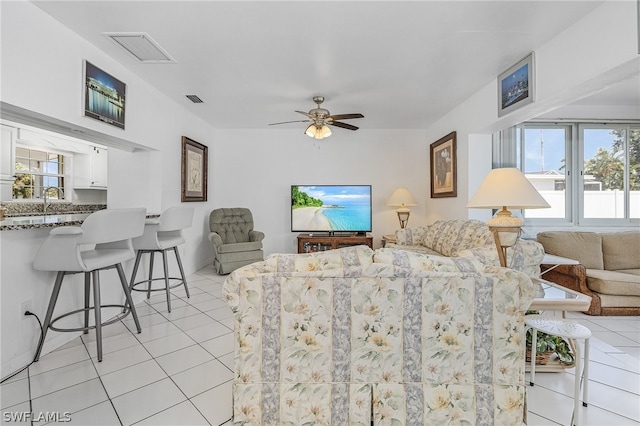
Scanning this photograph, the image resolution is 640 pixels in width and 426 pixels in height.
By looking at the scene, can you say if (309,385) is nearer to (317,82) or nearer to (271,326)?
(271,326)

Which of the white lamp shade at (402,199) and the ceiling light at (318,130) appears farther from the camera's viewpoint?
the white lamp shade at (402,199)

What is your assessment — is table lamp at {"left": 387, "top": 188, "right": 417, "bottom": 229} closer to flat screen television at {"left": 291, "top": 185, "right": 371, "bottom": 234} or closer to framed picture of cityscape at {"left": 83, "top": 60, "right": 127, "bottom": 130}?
flat screen television at {"left": 291, "top": 185, "right": 371, "bottom": 234}

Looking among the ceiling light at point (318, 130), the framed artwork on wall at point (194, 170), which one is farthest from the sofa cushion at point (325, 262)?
the framed artwork on wall at point (194, 170)

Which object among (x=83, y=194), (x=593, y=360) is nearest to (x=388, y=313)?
(x=593, y=360)

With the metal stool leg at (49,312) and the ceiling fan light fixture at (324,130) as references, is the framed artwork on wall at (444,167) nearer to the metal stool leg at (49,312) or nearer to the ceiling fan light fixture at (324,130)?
the ceiling fan light fixture at (324,130)

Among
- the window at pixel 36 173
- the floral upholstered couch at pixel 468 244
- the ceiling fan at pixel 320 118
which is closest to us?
the floral upholstered couch at pixel 468 244

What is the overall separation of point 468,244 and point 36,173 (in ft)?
18.7

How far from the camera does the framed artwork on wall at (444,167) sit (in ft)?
12.9

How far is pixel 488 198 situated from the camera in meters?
1.83

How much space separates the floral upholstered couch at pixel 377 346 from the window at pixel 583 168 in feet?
11.1

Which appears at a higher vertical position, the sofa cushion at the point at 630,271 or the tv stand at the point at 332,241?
the tv stand at the point at 332,241

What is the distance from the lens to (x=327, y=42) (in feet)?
7.56

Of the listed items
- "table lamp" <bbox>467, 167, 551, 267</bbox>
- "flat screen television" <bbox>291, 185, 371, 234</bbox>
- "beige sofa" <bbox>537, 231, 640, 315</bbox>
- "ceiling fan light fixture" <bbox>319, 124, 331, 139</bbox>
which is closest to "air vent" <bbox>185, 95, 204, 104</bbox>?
"ceiling fan light fixture" <bbox>319, 124, 331, 139</bbox>

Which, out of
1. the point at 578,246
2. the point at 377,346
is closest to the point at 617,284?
the point at 578,246
